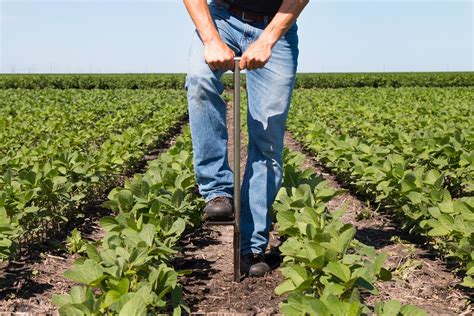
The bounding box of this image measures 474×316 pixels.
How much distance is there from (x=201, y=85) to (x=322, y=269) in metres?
1.19

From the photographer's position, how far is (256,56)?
3.25 metres

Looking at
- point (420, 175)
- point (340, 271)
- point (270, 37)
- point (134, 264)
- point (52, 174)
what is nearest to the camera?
point (340, 271)

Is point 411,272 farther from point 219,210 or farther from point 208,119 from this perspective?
point 208,119

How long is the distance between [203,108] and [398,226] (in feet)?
7.72

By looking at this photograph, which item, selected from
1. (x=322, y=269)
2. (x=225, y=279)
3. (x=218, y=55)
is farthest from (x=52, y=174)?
(x=322, y=269)

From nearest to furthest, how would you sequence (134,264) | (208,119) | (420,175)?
1. (134,264)
2. (208,119)
3. (420,175)

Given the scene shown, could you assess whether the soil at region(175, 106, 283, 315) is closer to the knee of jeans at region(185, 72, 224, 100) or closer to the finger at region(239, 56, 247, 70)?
the knee of jeans at region(185, 72, 224, 100)

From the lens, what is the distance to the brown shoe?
342 centimetres

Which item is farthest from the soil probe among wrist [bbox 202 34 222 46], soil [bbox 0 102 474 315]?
soil [bbox 0 102 474 315]

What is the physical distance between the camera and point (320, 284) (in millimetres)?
3002

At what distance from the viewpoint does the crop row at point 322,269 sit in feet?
7.57

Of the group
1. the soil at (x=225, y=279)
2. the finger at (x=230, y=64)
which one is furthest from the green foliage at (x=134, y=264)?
the finger at (x=230, y=64)

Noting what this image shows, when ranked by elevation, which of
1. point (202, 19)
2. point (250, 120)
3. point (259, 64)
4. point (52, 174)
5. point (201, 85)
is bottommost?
point (52, 174)

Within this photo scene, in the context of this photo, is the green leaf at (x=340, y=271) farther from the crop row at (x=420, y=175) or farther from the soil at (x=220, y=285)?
the crop row at (x=420, y=175)
